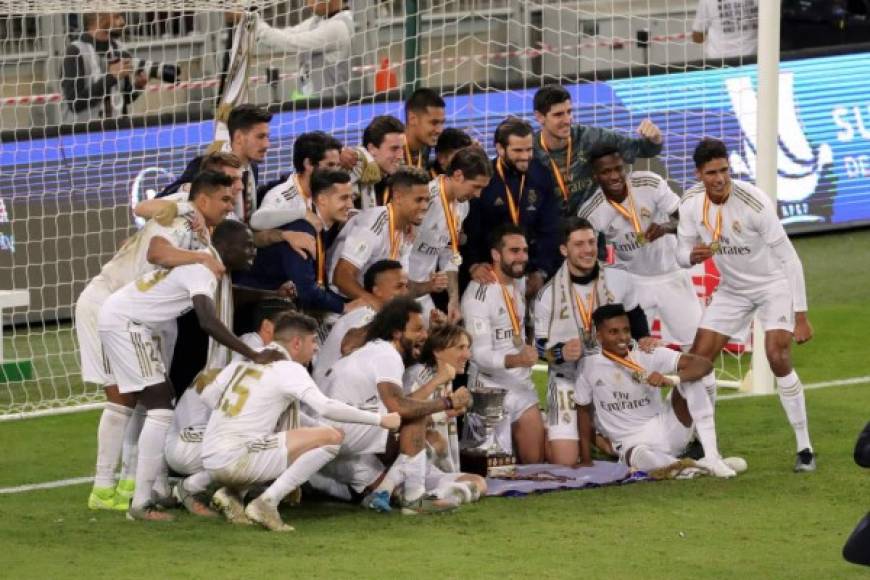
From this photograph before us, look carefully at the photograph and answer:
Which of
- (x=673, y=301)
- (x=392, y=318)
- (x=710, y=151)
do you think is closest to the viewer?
(x=392, y=318)

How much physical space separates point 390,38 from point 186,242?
503 cm

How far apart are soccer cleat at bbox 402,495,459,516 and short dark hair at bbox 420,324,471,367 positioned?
0.73 metres

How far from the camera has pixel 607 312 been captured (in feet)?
32.8

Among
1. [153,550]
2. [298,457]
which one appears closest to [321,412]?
[298,457]

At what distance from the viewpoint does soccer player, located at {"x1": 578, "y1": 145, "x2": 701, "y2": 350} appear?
1067 centimetres

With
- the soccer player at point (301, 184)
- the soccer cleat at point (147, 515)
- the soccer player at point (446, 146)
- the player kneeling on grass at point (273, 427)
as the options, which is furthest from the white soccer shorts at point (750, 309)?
the soccer cleat at point (147, 515)

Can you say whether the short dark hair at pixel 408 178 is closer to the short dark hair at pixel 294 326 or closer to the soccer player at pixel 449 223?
the soccer player at pixel 449 223

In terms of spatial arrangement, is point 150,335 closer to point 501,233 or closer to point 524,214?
point 501,233

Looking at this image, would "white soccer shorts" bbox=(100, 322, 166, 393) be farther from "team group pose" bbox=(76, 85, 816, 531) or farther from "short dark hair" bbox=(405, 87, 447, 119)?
"short dark hair" bbox=(405, 87, 447, 119)

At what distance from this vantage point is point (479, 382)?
1035 centimetres

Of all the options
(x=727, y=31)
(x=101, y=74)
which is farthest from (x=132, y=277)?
(x=727, y=31)

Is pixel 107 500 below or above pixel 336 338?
below

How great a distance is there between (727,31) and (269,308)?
618 centimetres

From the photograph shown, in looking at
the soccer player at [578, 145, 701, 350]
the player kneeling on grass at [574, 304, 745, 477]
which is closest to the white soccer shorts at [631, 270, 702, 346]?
the soccer player at [578, 145, 701, 350]
